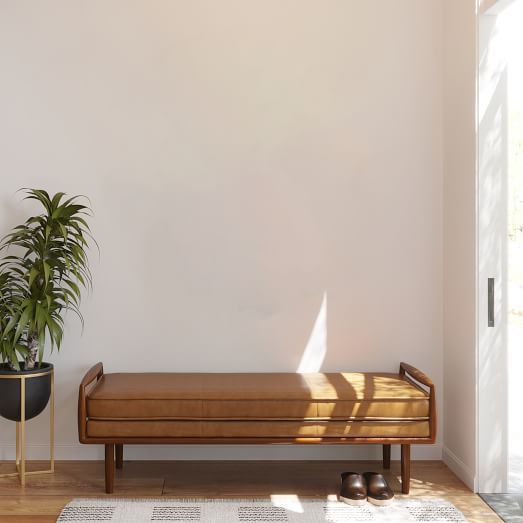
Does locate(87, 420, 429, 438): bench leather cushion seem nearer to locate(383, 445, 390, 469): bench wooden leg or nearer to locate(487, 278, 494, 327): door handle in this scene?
locate(383, 445, 390, 469): bench wooden leg

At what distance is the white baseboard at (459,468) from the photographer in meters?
3.42

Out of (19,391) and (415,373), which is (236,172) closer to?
(415,373)

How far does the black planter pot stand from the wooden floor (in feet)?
1.33

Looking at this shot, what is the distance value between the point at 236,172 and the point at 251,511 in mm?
1928

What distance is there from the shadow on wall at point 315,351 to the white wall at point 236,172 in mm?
47

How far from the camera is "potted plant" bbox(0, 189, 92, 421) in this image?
3410 millimetres

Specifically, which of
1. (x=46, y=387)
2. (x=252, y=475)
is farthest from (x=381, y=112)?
(x=46, y=387)

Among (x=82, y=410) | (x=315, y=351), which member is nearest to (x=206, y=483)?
(x=82, y=410)

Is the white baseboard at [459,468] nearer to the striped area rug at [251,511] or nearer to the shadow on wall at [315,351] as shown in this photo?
the striped area rug at [251,511]

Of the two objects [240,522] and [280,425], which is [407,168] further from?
[240,522]

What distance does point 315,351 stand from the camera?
391 cm

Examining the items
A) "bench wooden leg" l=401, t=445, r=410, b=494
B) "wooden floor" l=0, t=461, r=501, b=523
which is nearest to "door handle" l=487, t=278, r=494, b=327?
"bench wooden leg" l=401, t=445, r=410, b=494

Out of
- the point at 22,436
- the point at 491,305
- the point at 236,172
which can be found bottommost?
the point at 22,436

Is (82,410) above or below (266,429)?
above
